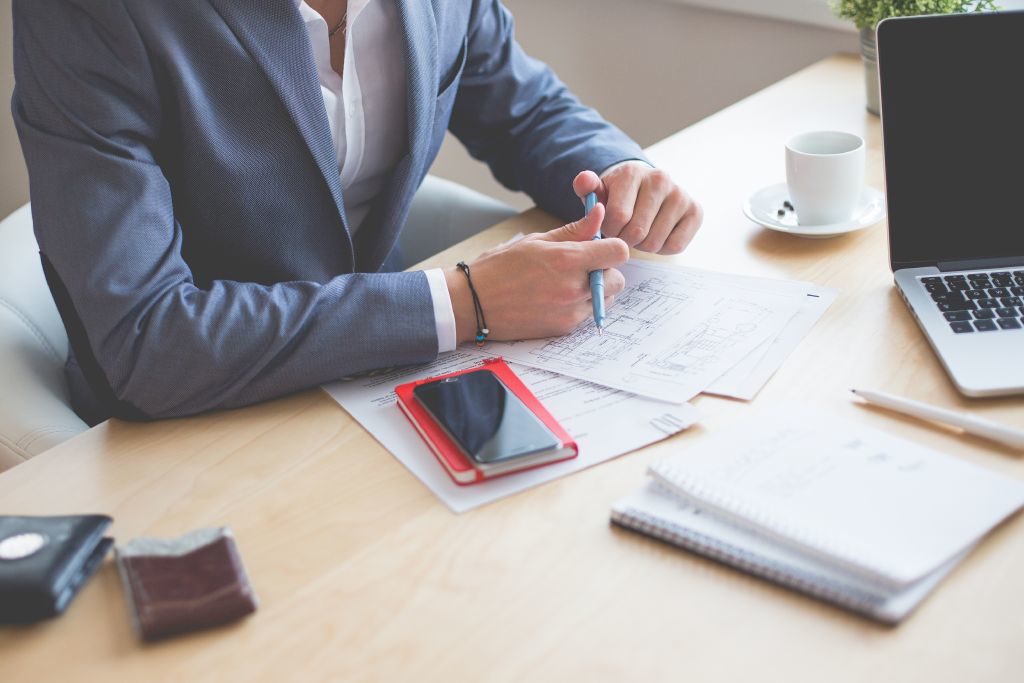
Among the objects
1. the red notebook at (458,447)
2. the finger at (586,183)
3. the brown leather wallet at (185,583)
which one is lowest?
the red notebook at (458,447)

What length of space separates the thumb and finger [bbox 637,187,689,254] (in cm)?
9

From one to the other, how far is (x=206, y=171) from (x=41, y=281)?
0.38m

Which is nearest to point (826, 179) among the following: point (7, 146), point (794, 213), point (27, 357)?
point (794, 213)

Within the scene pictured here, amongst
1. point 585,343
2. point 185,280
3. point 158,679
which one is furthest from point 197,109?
point 158,679

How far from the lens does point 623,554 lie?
30.0 inches

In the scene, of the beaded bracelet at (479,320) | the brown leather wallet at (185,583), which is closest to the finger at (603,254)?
the beaded bracelet at (479,320)

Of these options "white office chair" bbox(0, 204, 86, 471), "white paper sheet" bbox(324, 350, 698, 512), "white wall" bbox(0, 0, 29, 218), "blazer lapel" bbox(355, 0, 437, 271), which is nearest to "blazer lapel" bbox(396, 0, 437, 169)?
"blazer lapel" bbox(355, 0, 437, 271)

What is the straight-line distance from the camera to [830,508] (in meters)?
0.76

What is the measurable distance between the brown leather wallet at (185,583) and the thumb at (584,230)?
508mm

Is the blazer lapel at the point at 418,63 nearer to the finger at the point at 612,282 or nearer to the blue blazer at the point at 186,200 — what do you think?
the blue blazer at the point at 186,200

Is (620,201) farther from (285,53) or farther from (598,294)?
(285,53)

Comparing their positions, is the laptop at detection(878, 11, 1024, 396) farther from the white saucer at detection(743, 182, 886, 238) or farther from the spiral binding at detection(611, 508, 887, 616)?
the spiral binding at detection(611, 508, 887, 616)

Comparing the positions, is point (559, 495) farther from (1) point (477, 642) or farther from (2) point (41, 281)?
(2) point (41, 281)

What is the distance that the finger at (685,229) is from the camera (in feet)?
3.92
